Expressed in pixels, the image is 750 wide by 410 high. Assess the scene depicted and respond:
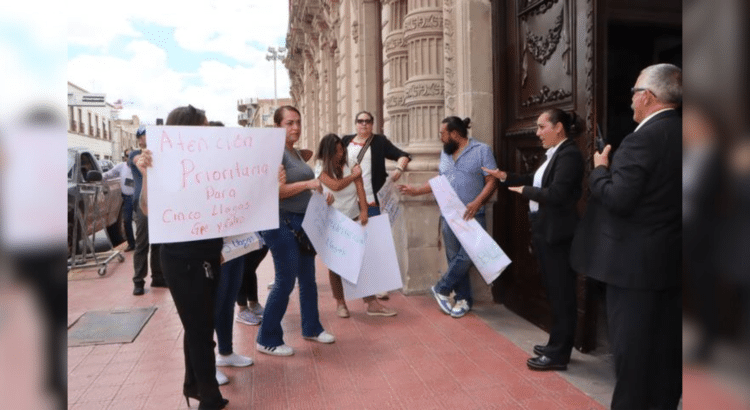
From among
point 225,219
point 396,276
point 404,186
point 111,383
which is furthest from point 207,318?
point 404,186

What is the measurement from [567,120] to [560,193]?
2.06ft

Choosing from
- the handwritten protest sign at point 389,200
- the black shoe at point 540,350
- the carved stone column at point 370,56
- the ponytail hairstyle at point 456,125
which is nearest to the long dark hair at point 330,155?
the handwritten protest sign at point 389,200

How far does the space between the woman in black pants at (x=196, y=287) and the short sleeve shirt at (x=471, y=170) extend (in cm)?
302

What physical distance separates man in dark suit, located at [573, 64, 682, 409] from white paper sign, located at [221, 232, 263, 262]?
7.55ft

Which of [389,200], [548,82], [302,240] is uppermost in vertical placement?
[548,82]

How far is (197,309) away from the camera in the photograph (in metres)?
3.58

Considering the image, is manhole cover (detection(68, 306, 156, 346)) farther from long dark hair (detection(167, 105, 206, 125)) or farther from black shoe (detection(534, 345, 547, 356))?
black shoe (detection(534, 345, 547, 356))

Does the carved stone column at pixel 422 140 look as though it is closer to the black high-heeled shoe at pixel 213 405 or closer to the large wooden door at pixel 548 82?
the large wooden door at pixel 548 82

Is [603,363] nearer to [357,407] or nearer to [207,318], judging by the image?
[357,407]

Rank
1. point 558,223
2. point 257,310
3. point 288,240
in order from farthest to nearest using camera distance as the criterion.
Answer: point 257,310, point 288,240, point 558,223

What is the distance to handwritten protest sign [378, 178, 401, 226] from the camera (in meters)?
6.71

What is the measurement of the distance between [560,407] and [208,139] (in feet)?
9.19

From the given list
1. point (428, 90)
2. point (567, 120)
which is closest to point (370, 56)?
point (428, 90)

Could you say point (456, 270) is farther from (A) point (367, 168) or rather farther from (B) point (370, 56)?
(B) point (370, 56)
